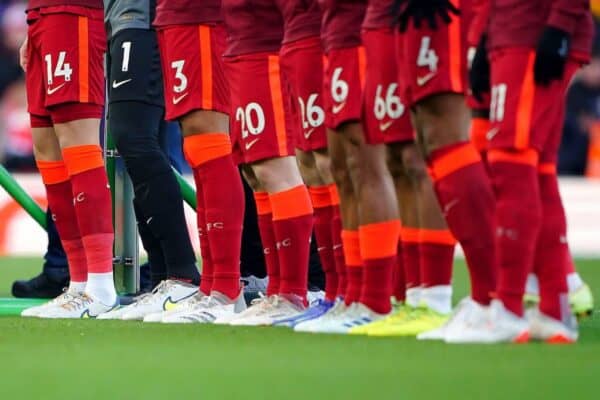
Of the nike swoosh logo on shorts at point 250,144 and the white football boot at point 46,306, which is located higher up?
the nike swoosh logo on shorts at point 250,144

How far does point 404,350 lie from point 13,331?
182 cm

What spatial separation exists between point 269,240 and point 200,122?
0.57 m

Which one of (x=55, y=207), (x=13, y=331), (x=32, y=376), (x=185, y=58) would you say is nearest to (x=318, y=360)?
(x=32, y=376)

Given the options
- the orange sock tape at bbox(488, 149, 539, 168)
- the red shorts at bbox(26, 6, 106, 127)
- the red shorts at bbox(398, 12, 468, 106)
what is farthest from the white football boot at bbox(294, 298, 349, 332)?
the red shorts at bbox(26, 6, 106, 127)

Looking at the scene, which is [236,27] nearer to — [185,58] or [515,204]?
[185,58]

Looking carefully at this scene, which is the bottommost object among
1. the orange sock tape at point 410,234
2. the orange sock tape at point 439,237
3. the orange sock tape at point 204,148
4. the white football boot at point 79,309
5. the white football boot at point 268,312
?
the white football boot at point 79,309

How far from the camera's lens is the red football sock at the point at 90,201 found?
7.18 metres

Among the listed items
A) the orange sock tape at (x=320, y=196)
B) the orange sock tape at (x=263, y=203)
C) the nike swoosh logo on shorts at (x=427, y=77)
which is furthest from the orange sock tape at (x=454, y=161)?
the orange sock tape at (x=263, y=203)

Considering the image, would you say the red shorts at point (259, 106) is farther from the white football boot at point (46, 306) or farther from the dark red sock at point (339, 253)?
the white football boot at point (46, 306)

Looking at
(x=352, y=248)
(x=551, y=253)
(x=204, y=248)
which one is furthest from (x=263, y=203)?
(x=551, y=253)

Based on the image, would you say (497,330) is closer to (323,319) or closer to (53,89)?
(323,319)

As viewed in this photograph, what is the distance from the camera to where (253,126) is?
20.7 feet

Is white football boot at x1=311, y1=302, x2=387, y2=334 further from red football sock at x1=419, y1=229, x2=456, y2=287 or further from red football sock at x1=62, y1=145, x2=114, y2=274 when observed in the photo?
red football sock at x1=62, y1=145, x2=114, y2=274

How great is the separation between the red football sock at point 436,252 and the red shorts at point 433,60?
51cm
